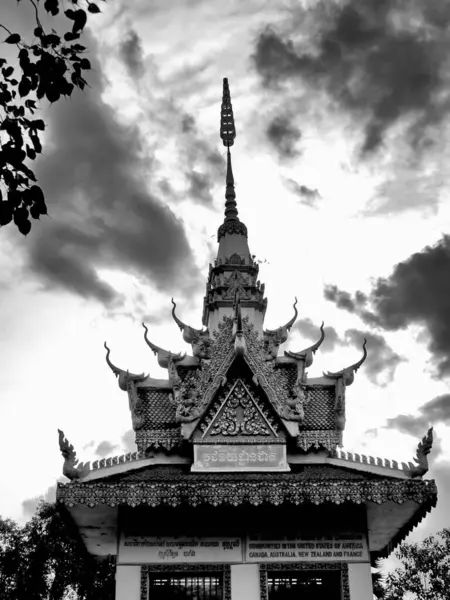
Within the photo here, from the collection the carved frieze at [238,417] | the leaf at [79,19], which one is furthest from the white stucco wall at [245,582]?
the leaf at [79,19]

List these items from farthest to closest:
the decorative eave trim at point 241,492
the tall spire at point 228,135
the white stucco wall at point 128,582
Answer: the tall spire at point 228,135 → the white stucco wall at point 128,582 → the decorative eave trim at point 241,492

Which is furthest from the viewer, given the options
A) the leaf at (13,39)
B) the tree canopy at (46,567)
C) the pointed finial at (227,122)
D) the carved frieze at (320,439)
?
the tree canopy at (46,567)

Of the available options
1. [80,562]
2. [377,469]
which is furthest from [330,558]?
[80,562]

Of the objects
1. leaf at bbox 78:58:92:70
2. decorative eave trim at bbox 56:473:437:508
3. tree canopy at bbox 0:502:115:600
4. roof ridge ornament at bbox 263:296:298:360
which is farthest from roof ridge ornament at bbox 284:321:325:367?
tree canopy at bbox 0:502:115:600

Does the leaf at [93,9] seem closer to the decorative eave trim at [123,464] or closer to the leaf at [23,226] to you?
the leaf at [23,226]

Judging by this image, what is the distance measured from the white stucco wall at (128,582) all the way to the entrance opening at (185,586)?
49 centimetres

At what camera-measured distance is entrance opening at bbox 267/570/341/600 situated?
14859 millimetres

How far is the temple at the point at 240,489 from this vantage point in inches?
560

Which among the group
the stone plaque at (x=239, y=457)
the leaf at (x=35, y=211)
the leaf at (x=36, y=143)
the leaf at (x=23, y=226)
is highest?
the stone plaque at (x=239, y=457)

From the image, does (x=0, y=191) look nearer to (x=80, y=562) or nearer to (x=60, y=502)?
(x=60, y=502)

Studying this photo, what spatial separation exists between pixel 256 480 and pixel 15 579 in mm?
24266

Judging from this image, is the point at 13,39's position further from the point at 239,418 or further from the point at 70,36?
the point at 239,418

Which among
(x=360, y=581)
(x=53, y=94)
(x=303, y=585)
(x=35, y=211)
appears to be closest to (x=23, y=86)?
(x=53, y=94)

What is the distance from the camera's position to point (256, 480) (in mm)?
14500
